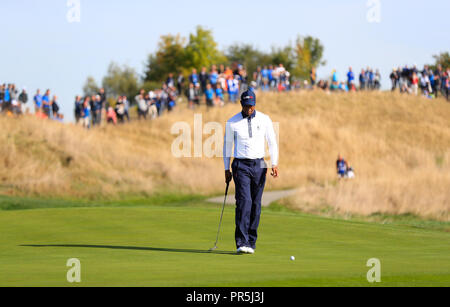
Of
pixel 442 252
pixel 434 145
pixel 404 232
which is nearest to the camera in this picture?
pixel 442 252

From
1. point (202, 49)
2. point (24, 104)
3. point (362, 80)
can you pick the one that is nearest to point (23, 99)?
point (24, 104)

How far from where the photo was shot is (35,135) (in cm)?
3834

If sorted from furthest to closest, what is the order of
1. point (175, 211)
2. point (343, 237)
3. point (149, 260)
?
point (175, 211), point (343, 237), point (149, 260)

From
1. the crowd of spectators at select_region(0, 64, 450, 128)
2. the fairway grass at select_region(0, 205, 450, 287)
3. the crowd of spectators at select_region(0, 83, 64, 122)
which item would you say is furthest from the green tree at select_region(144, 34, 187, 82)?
the fairway grass at select_region(0, 205, 450, 287)

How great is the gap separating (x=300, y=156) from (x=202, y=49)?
44.9m

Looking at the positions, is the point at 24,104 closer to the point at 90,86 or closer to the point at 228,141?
the point at 228,141

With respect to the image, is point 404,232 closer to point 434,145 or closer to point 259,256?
point 259,256

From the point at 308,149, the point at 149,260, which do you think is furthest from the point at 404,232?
the point at 308,149

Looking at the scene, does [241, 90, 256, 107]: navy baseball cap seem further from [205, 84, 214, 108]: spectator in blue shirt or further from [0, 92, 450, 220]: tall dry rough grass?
Result: [205, 84, 214, 108]: spectator in blue shirt

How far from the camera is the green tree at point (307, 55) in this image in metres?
97.8

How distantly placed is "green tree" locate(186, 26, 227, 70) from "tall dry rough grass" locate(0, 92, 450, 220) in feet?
106

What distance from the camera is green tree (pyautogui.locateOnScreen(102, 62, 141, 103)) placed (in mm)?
105000

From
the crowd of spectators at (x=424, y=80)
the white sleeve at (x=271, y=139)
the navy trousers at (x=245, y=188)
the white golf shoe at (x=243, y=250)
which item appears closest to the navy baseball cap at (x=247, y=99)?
Result: the white sleeve at (x=271, y=139)
